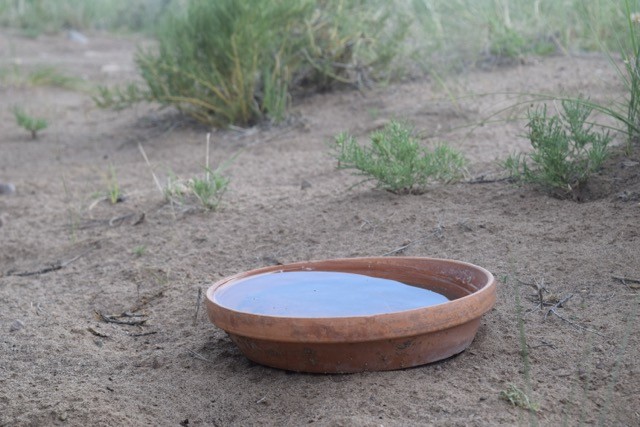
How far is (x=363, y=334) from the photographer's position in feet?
7.57

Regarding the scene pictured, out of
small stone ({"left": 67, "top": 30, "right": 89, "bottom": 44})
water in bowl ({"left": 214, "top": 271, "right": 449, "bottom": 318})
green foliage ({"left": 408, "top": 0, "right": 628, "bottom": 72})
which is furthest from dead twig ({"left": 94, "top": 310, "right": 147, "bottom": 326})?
small stone ({"left": 67, "top": 30, "right": 89, "bottom": 44})

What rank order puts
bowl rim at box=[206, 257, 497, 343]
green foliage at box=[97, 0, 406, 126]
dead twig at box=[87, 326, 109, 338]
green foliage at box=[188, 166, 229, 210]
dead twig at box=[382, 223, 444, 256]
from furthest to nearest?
green foliage at box=[97, 0, 406, 126], green foliage at box=[188, 166, 229, 210], dead twig at box=[382, 223, 444, 256], dead twig at box=[87, 326, 109, 338], bowl rim at box=[206, 257, 497, 343]

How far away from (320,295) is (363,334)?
0.41 meters

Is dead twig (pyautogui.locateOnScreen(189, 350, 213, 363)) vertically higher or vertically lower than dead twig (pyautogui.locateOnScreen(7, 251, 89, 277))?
higher

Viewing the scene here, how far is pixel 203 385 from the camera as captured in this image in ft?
8.36

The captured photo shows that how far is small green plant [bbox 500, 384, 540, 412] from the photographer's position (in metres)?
2.19

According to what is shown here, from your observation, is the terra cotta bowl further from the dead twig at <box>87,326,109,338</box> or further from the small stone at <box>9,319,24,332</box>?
the small stone at <box>9,319,24,332</box>

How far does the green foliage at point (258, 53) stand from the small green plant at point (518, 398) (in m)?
3.36

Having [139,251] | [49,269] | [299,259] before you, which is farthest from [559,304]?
[49,269]

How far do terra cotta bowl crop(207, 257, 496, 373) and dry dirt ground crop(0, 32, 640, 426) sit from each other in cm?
5

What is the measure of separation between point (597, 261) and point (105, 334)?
5.63ft

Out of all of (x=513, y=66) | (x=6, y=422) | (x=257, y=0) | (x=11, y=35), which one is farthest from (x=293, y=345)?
(x=11, y=35)

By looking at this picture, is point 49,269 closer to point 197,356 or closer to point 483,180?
point 197,356

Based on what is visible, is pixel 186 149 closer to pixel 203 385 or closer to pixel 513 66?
pixel 513 66
